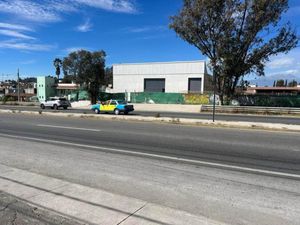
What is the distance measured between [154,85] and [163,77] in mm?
3010

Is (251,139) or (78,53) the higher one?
(78,53)

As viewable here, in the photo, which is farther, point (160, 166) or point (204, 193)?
point (160, 166)

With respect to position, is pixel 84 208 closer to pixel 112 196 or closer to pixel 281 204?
pixel 112 196

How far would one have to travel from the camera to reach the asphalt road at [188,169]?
16.4 ft

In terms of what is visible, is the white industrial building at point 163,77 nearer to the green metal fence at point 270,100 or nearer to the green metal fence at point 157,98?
the green metal fence at point 157,98

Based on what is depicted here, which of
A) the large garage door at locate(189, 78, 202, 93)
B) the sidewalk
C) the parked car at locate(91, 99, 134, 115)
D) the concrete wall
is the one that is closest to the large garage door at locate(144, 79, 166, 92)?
the large garage door at locate(189, 78, 202, 93)

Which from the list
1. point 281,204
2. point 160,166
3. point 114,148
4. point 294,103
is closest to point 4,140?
point 114,148

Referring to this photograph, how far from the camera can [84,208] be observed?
4.79 m

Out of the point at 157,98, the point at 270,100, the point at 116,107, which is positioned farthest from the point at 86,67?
the point at 270,100

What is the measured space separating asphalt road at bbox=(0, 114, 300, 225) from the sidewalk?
1.02 feet

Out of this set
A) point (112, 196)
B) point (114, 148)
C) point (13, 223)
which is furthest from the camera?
point (114, 148)

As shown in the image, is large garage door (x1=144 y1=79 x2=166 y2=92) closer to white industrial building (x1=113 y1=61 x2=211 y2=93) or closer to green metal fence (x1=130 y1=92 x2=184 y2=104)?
white industrial building (x1=113 y1=61 x2=211 y2=93)

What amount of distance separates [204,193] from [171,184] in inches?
30.0

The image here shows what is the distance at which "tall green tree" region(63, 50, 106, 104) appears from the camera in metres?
54.8
